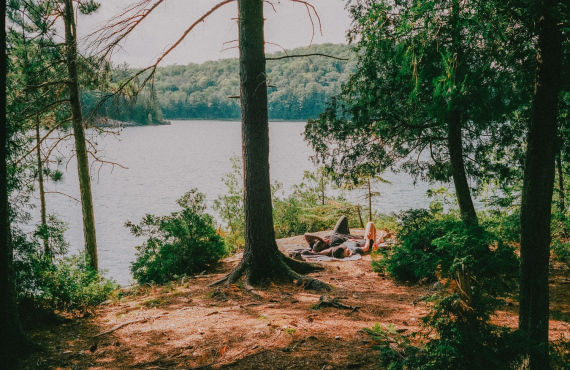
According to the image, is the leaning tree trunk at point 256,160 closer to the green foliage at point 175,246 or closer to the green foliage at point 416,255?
the green foliage at point 416,255

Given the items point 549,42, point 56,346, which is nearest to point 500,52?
point 549,42

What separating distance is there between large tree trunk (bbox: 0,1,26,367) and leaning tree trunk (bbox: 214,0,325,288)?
10.3 feet

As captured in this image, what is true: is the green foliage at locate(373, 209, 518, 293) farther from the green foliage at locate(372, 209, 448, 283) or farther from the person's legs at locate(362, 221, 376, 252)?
the person's legs at locate(362, 221, 376, 252)

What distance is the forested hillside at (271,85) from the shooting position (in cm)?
1521

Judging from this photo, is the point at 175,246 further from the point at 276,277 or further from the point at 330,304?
the point at 330,304

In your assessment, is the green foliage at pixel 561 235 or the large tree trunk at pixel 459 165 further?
the large tree trunk at pixel 459 165

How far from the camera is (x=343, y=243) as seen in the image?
10484 millimetres

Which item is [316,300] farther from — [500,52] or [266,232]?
[500,52]

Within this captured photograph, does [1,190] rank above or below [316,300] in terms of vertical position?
above

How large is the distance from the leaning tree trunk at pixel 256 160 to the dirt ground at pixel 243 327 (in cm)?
40

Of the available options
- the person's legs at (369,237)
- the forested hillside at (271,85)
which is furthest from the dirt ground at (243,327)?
the forested hillside at (271,85)

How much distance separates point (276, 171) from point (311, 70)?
1796 cm

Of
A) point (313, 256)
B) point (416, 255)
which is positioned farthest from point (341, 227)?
point (416, 255)

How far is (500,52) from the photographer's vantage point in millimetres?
4441
